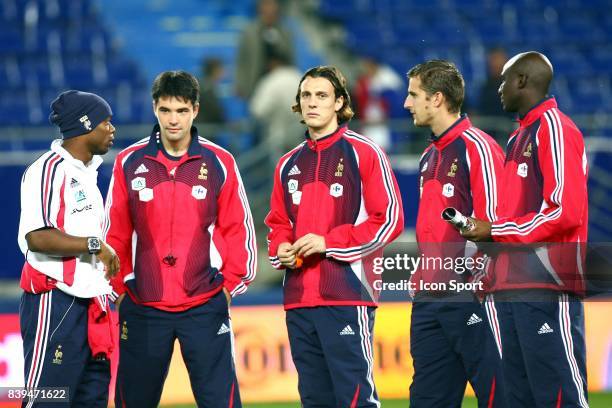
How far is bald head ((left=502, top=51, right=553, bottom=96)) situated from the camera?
594 cm

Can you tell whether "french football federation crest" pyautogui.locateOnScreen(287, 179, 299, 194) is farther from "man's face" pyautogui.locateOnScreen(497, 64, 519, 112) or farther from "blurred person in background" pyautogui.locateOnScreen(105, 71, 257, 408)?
"man's face" pyautogui.locateOnScreen(497, 64, 519, 112)

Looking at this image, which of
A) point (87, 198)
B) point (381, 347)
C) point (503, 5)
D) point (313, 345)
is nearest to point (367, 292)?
point (313, 345)

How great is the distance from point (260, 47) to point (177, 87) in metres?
6.65

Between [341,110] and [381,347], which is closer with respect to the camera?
[341,110]

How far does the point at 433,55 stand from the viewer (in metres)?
14.9

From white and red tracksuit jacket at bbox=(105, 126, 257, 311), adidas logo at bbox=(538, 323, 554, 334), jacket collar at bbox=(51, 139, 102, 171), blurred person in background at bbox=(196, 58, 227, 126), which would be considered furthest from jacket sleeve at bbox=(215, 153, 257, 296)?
blurred person in background at bbox=(196, 58, 227, 126)

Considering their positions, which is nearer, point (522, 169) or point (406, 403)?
point (522, 169)

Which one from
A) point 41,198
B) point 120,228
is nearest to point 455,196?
point 120,228

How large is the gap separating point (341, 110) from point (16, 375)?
4103mm

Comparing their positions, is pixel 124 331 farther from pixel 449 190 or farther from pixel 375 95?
pixel 375 95

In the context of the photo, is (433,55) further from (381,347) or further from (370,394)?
(370,394)

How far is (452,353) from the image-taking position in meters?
6.12

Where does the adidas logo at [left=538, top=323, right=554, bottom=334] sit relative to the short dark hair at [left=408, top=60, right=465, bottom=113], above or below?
below

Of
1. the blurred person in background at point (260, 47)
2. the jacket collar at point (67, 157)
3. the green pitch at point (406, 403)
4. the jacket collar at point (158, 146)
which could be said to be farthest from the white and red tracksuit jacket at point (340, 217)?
the blurred person in background at point (260, 47)
